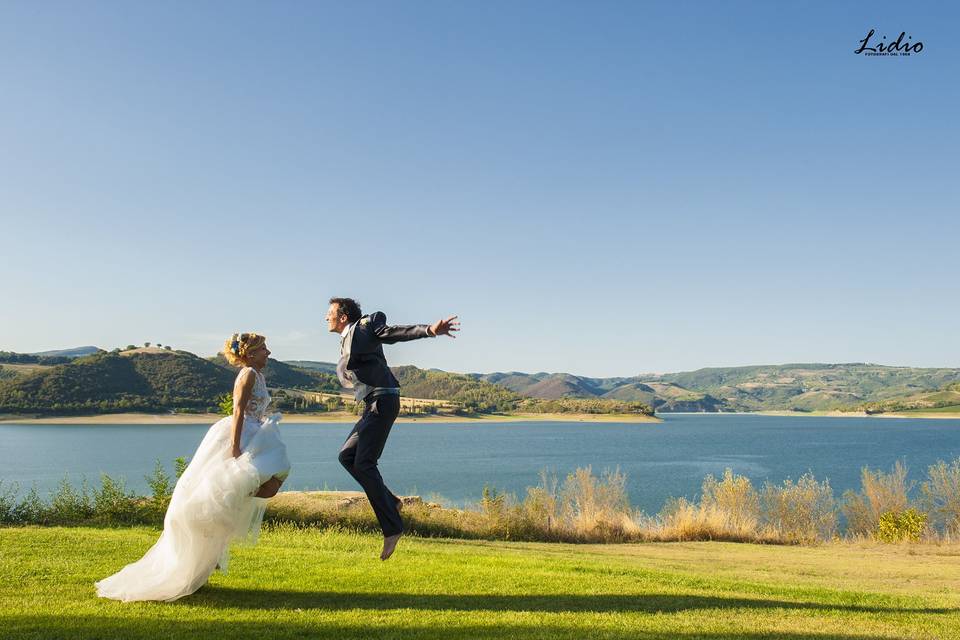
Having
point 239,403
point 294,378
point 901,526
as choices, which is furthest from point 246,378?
point 294,378

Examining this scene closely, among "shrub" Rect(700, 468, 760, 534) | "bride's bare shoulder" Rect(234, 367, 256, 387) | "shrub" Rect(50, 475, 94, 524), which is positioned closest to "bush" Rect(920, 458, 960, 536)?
"shrub" Rect(700, 468, 760, 534)

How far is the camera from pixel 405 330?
7281mm

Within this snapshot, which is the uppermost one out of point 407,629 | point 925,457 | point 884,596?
point 407,629

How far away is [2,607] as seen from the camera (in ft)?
21.7

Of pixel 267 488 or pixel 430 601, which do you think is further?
pixel 430 601

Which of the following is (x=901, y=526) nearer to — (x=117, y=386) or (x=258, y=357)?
(x=258, y=357)

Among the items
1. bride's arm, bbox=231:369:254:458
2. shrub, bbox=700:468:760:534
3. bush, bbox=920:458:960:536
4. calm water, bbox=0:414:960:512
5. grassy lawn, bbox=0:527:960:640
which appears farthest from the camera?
calm water, bbox=0:414:960:512

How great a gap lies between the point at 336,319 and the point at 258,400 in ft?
3.81

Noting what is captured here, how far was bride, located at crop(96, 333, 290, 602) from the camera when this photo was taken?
22.9ft

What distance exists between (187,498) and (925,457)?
87.0 meters

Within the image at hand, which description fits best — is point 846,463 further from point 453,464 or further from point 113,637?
point 113,637

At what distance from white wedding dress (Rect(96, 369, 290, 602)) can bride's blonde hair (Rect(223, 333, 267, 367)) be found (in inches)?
14.9

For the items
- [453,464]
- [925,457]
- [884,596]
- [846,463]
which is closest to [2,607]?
[884,596]

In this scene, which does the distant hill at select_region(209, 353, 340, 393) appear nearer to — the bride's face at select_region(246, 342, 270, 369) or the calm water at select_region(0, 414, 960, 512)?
the calm water at select_region(0, 414, 960, 512)
